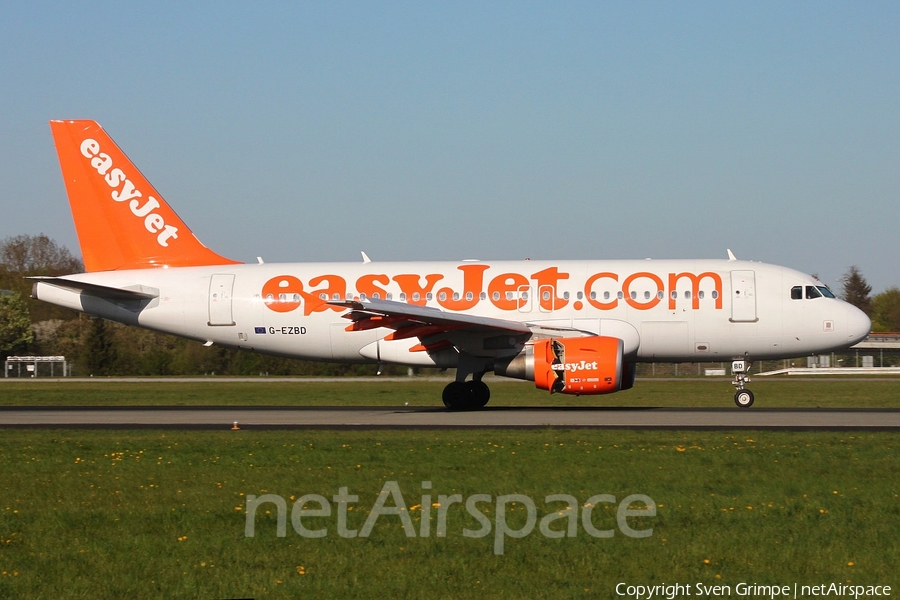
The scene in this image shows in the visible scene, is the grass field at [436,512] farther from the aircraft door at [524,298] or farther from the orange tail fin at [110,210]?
the orange tail fin at [110,210]

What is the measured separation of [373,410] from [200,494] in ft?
49.7

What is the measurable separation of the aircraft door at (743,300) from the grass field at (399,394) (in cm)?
384

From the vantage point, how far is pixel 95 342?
64.3 meters

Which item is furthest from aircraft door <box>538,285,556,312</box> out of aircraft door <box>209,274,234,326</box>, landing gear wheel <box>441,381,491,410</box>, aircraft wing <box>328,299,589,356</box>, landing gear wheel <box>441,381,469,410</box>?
aircraft door <box>209,274,234,326</box>

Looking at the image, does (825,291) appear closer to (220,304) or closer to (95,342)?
(220,304)

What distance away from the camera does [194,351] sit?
218 ft

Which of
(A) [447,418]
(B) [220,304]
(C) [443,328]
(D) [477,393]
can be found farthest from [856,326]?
(B) [220,304]

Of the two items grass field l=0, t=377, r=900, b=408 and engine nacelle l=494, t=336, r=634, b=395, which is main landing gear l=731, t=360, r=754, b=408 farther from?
engine nacelle l=494, t=336, r=634, b=395

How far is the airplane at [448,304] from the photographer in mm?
25672

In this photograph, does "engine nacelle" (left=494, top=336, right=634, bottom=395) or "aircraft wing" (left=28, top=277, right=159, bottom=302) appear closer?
"engine nacelle" (left=494, top=336, right=634, bottom=395)

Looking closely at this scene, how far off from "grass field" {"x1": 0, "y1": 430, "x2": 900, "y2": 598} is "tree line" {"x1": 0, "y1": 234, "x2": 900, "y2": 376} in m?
29.8

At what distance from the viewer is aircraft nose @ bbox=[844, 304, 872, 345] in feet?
Answer: 86.7

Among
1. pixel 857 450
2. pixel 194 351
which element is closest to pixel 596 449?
pixel 857 450

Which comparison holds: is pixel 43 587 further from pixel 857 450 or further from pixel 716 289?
pixel 716 289
